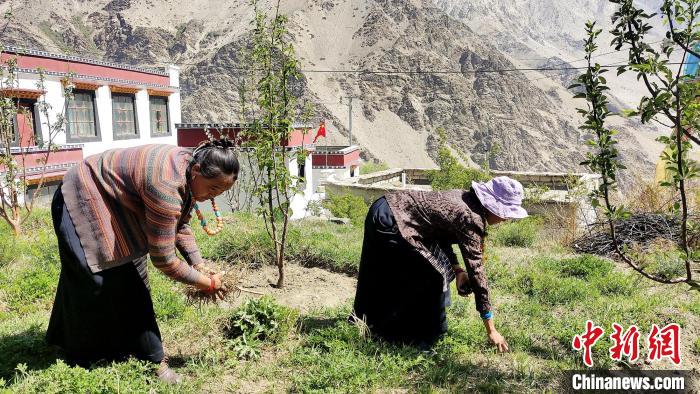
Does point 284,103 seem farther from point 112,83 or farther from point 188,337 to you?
point 112,83

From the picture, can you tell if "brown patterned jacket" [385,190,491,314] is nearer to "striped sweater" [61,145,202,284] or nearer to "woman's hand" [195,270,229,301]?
"woman's hand" [195,270,229,301]

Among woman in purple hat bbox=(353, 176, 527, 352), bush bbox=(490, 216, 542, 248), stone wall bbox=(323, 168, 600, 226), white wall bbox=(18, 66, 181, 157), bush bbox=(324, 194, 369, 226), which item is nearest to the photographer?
woman in purple hat bbox=(353, 176, 527, 352)

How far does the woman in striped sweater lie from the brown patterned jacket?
1187 millimetres

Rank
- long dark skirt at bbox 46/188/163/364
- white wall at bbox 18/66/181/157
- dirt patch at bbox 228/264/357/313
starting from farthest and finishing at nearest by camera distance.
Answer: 1. white wall at bbox 18/66/181/157
2. dirt patch at bbox 228/264/357/313
3. long dark skirt at bbox 46/188/163/364

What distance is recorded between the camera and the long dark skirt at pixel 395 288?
10.8 ft

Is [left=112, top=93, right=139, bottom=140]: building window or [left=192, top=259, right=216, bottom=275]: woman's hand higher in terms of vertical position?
[left=112, top=93, right=139, bottom=140]: building window

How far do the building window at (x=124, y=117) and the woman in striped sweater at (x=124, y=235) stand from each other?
16558 millimetres

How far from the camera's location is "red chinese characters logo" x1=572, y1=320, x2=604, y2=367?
333cm

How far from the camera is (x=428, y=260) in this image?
10.4 feet

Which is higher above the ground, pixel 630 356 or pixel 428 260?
pixel 428 260

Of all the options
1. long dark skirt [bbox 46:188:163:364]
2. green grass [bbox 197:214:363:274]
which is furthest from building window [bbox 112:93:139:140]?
long dark skirt [bbox 46:188:163:364]

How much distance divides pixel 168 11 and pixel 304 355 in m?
89.6

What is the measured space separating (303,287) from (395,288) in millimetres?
1783

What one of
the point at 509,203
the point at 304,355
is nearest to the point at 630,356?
the point at 509,203
